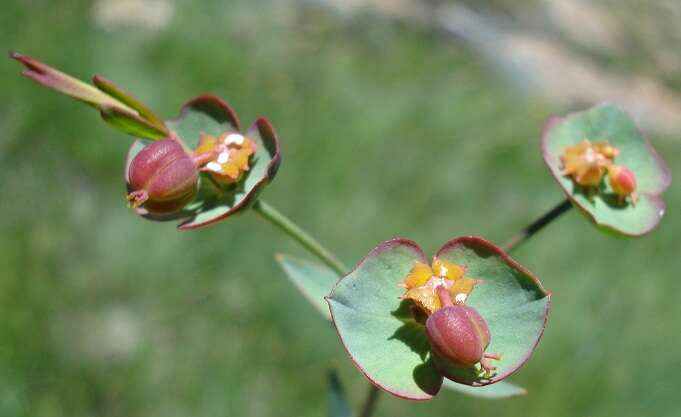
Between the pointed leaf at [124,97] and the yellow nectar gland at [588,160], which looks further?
the yellow nectar gland at [588,160]

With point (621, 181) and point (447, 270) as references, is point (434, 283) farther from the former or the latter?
point (621, 181)

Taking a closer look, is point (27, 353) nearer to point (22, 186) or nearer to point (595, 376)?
point (22, 186)

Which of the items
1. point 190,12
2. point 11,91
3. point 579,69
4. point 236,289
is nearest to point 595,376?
point 236,289

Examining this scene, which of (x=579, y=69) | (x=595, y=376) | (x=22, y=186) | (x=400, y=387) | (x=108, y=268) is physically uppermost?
(x=400, y=387)

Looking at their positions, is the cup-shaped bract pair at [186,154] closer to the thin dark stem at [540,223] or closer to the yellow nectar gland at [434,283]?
the yellow nectar gland at [434,283]

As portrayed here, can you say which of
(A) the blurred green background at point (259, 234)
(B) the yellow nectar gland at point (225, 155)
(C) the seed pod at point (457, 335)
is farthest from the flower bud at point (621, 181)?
(A) the blurred green background at point (259, 234)

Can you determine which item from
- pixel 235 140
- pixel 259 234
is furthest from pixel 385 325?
pixel 259 234
